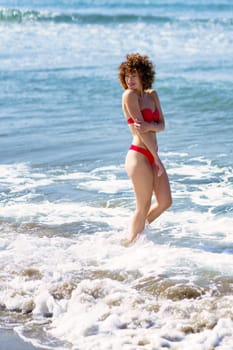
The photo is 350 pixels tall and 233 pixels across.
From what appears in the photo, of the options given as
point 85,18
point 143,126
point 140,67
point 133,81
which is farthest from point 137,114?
point 85,18

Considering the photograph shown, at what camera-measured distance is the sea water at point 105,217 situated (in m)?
6.43

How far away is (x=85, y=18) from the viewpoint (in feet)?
128

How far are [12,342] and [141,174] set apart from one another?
230cm

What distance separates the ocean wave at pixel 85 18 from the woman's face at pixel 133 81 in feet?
95.3

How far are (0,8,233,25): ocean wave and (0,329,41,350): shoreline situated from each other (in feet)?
102

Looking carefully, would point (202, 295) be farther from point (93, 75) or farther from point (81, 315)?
point (93, 75)

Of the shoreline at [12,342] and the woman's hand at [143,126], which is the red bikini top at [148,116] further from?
the shoreline at [12,342]

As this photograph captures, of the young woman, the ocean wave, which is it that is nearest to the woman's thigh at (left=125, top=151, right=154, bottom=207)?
the young woman

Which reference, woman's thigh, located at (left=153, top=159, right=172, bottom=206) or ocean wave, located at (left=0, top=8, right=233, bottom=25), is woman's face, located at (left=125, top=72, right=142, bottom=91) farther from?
ocean wave, located at (left=0, top=8, right=233, bottom=25)

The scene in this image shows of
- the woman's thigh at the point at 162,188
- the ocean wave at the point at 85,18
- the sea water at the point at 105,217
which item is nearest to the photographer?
the sea water at the point at 105,217

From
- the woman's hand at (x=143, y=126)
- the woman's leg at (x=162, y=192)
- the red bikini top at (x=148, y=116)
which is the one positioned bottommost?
the woman's leg at (x=162, y=192)

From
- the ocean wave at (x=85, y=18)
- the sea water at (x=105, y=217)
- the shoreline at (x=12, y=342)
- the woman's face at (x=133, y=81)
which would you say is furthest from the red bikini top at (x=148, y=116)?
the ocean wave at (x=85, y=18)

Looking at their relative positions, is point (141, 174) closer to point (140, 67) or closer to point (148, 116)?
point (148, 116)

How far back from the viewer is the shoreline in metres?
6.16
